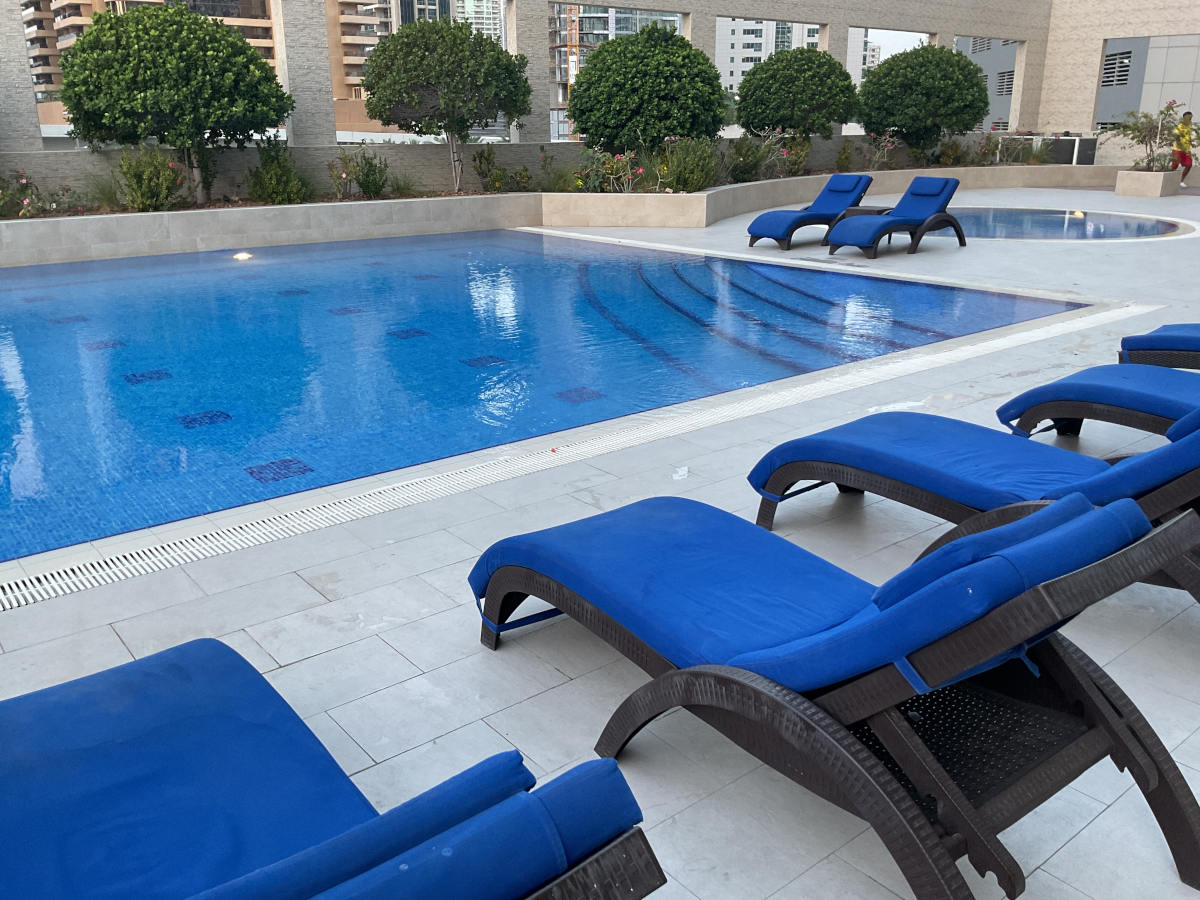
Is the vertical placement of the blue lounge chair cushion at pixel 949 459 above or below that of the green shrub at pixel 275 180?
below

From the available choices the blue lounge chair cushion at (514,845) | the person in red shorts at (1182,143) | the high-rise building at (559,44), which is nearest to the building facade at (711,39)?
the high-rise building at (559,44)

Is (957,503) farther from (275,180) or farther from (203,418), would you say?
(275,180)

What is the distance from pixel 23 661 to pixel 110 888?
1.87 meters

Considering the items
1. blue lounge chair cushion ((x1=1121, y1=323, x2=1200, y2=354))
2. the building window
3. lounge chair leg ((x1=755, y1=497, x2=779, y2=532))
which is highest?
the building window

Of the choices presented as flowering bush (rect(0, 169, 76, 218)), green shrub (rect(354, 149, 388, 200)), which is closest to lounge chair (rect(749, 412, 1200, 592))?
flowering bush (rect(0, 169, 76, 218))

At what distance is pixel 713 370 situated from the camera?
24.9 feet

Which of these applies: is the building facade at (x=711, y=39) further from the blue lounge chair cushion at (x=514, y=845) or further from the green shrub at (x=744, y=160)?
the blue lounge chair cushion at (x=514, y=845)

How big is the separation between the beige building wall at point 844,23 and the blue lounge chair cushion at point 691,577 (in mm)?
17550

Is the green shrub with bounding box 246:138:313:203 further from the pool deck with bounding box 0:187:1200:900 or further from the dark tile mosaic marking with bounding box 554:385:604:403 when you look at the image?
the pool deck with bounding box 0:187:1200:900

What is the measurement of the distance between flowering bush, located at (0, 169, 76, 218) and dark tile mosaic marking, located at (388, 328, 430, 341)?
7.91 meters

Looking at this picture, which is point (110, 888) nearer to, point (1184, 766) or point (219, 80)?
point (1184, 766)

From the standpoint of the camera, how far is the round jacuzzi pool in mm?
14834

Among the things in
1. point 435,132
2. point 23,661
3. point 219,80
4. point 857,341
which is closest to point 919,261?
point 857,341

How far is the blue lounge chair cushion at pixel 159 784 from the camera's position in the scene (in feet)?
5.89
